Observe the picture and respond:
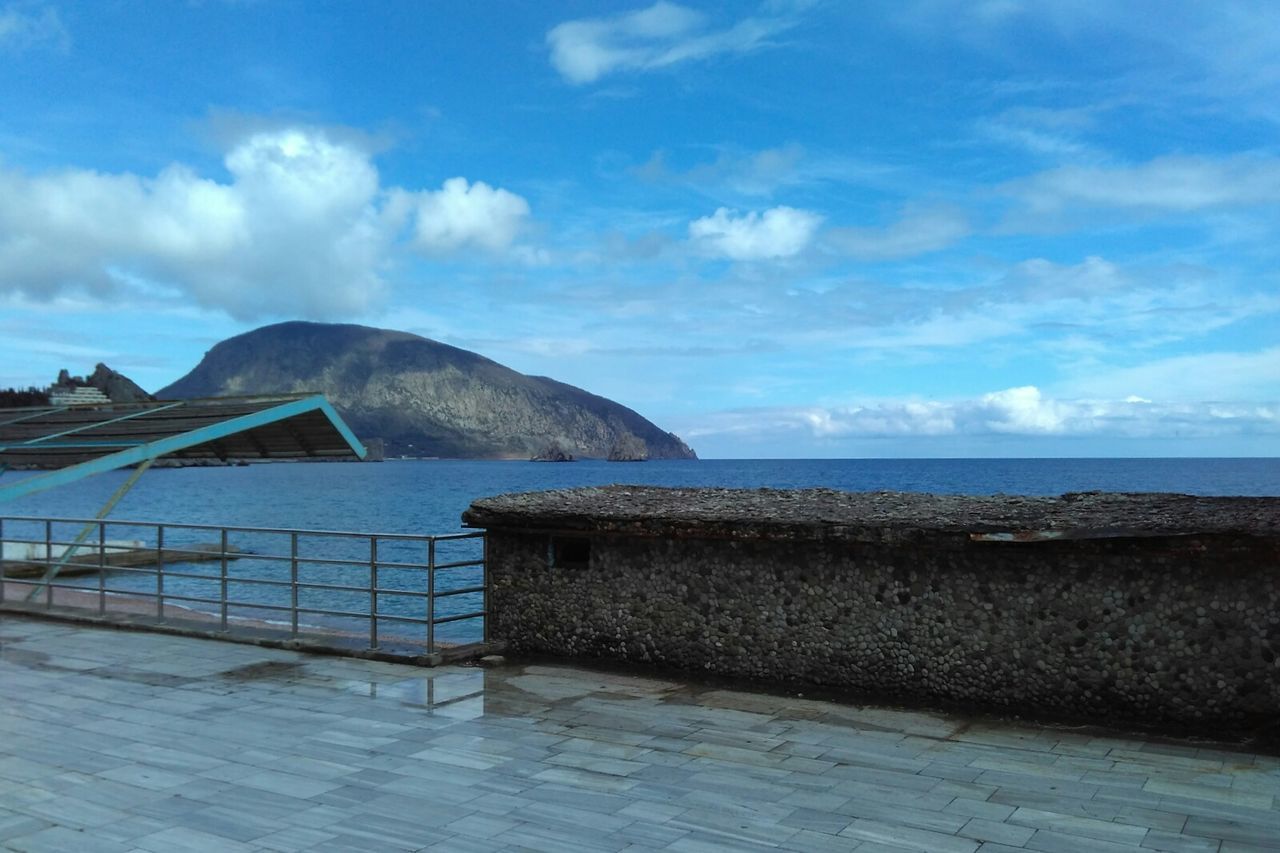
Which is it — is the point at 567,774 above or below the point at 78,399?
below

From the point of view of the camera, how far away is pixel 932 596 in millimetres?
7027

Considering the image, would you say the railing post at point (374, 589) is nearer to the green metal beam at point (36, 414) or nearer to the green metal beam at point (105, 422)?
the green metal beam at point (105, 422)

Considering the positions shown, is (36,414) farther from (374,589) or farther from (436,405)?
(436,405)

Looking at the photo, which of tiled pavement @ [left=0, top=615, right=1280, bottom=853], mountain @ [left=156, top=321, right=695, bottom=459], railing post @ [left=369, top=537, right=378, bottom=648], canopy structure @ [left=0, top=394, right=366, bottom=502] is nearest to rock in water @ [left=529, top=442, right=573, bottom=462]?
mountain @ [left=156, top=321, right=695, bottom=459]

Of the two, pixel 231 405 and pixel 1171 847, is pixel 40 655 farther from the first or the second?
pixel 1171 847

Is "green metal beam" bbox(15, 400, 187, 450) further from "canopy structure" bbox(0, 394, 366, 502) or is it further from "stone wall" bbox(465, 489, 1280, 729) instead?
"stone wall" bbox(465, 489, 1280, 729)

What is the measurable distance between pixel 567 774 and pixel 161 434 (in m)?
8.06

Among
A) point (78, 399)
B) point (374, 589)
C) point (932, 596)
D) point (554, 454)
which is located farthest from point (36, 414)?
point (554, 454)

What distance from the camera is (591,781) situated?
17.9ft

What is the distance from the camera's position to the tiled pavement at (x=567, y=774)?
4.66 m

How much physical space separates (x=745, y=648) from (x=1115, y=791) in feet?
9.79

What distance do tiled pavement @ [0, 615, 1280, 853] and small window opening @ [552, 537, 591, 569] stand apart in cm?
111

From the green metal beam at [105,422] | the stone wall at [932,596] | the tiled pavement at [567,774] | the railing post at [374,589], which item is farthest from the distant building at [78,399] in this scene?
the stone wall at [932,596]

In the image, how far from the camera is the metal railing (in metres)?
9.18
